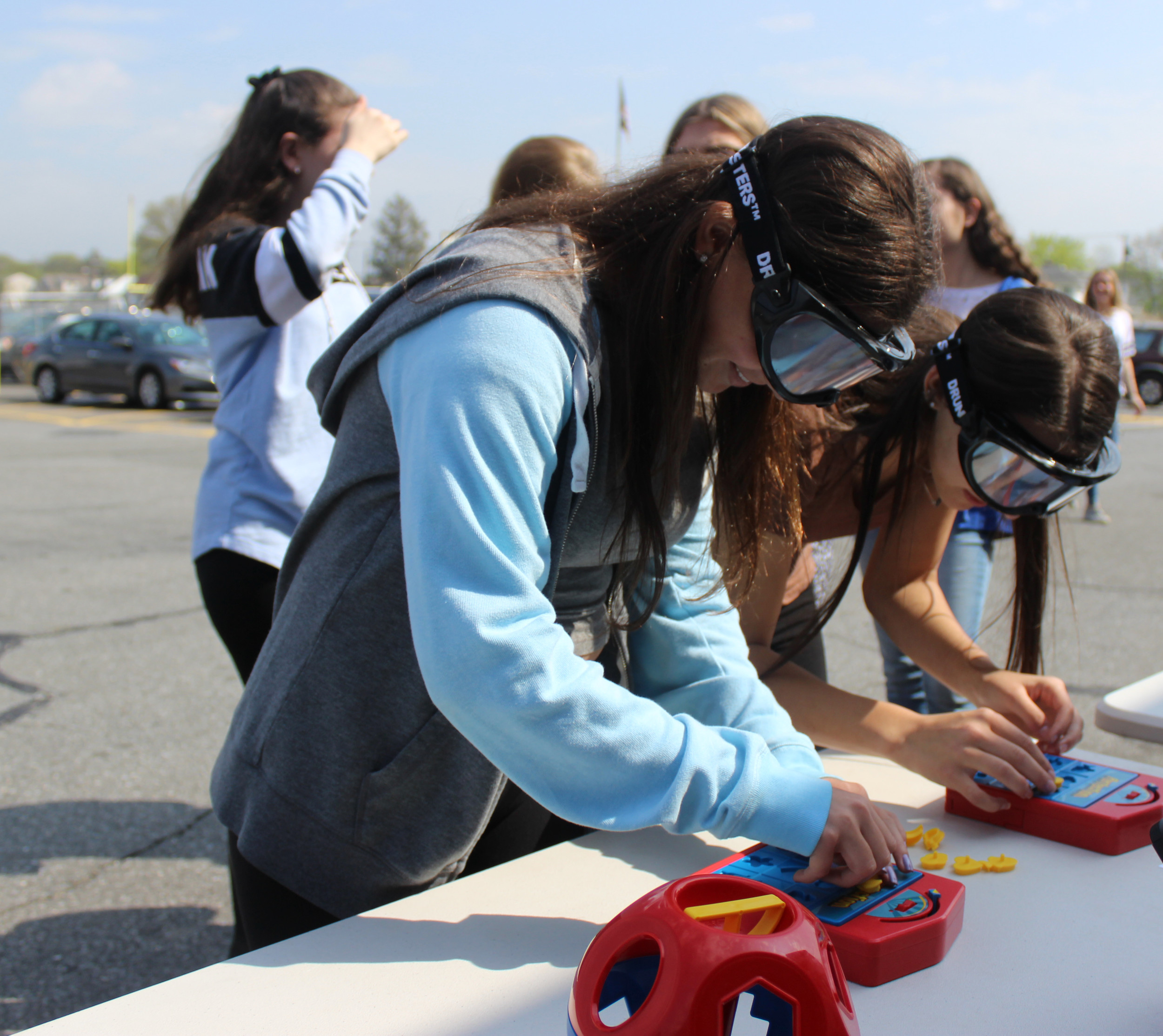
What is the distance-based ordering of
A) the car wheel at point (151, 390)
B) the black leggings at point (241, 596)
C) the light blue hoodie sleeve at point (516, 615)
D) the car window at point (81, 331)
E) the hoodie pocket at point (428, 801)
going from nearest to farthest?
the light blue hoodie sleeve at point (516, 615), the hoodie pocket at point (428, 801), the black leggings at point (241, 596), the car wheel at point (151, 390), the car window at point (81, 331)

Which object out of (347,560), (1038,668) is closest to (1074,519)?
(1038,668)

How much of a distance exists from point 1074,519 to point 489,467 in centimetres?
741

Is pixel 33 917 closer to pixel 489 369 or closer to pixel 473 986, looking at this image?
pixel 473 986

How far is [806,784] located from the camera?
0.96m

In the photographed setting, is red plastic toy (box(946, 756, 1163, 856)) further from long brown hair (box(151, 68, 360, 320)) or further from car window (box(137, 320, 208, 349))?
car window (box(137, 320, 208, 349))

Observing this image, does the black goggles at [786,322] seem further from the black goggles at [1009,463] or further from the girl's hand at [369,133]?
the girl's hand at [369,133]

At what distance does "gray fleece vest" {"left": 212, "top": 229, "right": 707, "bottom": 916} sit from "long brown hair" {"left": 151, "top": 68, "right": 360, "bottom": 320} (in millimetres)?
1133

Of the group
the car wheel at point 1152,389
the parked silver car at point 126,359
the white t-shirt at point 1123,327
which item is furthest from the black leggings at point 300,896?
the car wheel at point 1152,389

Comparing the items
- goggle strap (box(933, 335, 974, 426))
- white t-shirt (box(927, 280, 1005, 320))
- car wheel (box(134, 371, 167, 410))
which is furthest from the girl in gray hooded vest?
car wheel (box(134, 371, 167, 410))

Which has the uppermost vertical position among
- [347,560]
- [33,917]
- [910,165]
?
[910,165]

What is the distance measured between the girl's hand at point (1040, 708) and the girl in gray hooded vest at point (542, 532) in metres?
0.43

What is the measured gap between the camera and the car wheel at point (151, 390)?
544 inches

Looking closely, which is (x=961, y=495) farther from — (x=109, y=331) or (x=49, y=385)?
(x=49, y=385)

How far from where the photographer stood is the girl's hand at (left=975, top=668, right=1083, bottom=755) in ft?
4.65
